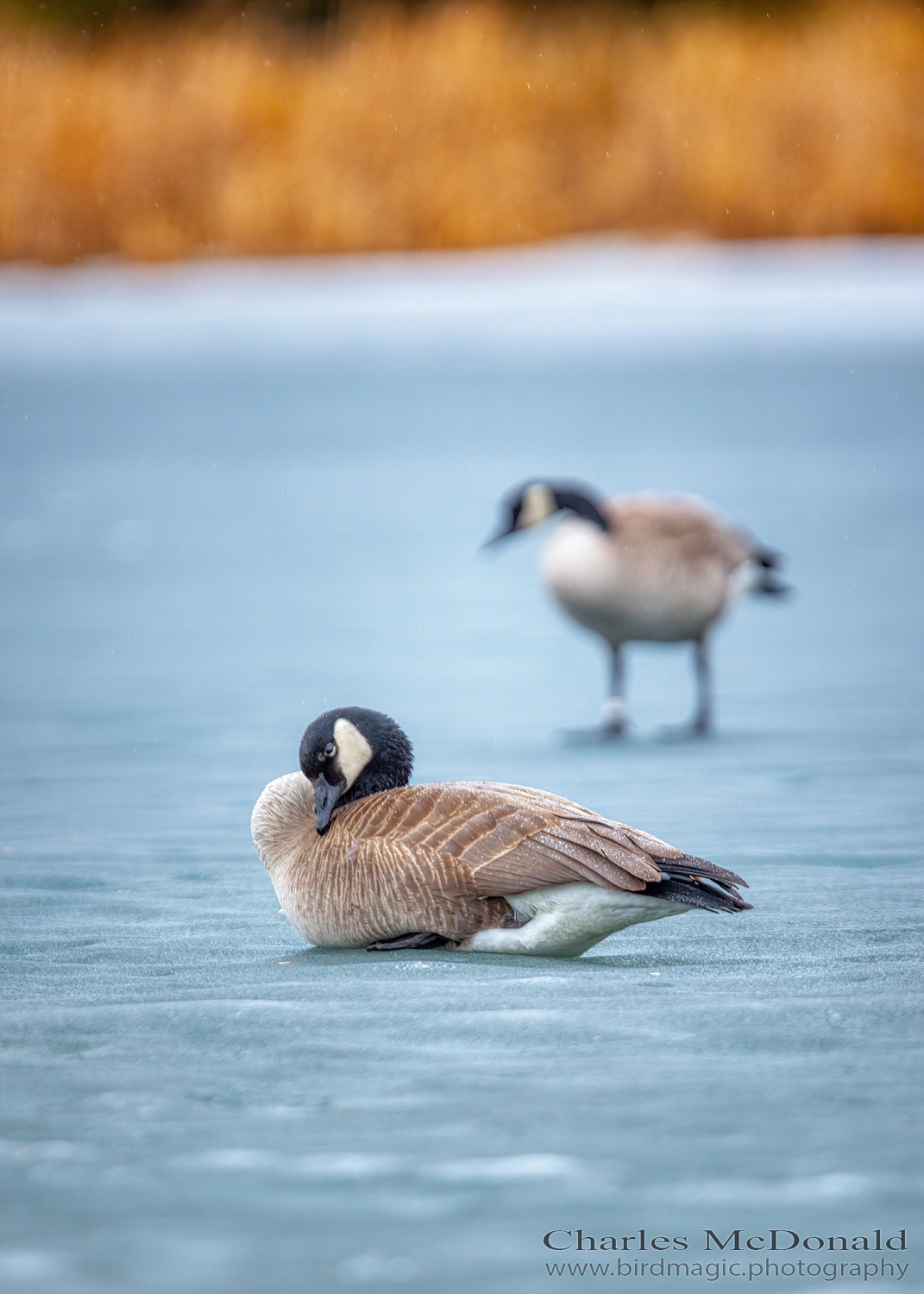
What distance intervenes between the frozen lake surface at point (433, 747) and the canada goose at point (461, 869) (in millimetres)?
101

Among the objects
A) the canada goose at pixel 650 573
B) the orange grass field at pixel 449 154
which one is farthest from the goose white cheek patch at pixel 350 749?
the orange grass field at pixel 449 154

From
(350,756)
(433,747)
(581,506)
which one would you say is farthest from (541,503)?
(350,756)

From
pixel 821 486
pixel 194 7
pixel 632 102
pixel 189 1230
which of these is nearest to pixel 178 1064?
pixel 189 1230

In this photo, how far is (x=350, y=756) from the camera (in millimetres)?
4734

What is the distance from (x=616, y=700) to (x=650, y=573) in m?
0.57

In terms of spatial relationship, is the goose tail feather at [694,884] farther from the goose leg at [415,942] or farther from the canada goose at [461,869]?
the goose leg at [415,942]

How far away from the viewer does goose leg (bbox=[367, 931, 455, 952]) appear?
14.5 ft

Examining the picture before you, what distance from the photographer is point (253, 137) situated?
20.8 m

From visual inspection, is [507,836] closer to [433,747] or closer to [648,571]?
[433,747]

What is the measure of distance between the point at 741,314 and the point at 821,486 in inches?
209

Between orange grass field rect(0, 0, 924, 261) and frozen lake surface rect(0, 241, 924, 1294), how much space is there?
467 mm

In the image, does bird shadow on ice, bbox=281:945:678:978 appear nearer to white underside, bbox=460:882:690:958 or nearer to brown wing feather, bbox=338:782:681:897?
white underside, bbox=460:882:690:958

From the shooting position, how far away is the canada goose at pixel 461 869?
4.14 metres

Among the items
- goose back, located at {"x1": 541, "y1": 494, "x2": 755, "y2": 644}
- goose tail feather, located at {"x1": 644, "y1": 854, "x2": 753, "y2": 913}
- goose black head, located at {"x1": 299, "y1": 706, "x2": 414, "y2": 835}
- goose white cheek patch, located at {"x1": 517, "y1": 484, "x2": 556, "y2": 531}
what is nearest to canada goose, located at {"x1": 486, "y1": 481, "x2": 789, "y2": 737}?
goose back, located at {"x1": 541, "y1": 494, "x2": 755, "y2": 644}
